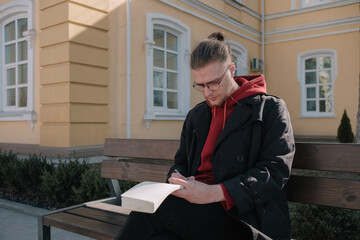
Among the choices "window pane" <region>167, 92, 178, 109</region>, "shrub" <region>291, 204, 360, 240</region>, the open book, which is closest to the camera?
the open book

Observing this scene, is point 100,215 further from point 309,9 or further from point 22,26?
point 309,9

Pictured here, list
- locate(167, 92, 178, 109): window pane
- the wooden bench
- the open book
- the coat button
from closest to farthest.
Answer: the open book → the coat button → the wooden bench → locate(167, 92, 178, 109): window pane

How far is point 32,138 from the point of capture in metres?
7.34

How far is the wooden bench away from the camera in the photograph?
183cm

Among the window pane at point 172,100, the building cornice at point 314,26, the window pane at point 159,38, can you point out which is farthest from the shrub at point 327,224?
the building cornice at point 314,26

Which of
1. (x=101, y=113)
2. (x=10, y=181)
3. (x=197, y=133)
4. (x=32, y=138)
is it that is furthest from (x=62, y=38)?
(x=197, y=133)


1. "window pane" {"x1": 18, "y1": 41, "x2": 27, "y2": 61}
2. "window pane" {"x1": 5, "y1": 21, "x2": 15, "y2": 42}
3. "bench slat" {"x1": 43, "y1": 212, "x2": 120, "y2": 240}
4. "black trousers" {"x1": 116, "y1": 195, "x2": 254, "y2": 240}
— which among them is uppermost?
"window pane" {"x1": 5, "y1": 21, "x2": 15, "y2": 42}

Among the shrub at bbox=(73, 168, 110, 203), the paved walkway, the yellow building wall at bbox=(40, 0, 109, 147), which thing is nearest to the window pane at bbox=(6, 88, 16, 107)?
the yellow building wall at bbox=(40, 0, 109, 147)

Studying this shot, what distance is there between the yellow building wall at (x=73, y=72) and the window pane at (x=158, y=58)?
1641 millimetres

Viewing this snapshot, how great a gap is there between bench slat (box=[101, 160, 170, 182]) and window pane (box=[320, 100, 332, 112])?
443 inches

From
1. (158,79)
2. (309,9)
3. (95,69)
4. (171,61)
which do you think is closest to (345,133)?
(309,9)

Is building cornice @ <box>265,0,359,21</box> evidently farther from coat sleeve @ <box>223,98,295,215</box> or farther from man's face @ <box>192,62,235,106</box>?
coat sleeve @ <box>223,98,295,215</box>

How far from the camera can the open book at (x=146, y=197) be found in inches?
54.5

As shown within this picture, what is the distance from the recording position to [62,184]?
A: 4109 mm
